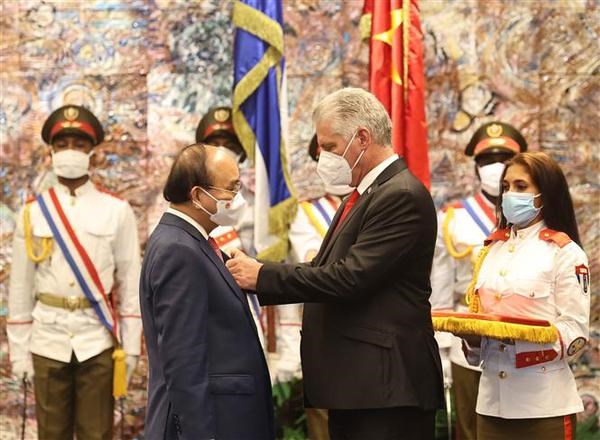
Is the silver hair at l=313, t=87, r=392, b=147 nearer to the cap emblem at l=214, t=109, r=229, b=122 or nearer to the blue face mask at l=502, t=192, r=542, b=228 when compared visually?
the blue face mask at l=502, t=192, r=542, b=228

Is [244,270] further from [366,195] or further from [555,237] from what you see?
[555,237]

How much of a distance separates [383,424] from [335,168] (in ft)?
2.82

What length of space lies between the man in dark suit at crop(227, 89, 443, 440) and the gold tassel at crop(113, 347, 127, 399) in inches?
78.3

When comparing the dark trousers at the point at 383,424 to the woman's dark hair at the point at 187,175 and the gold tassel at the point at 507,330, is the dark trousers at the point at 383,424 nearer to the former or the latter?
the gold tassel at the point at 507,330

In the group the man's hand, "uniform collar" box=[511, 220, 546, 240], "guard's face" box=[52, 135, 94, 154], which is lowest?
the man's hand

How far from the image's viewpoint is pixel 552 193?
3.34m

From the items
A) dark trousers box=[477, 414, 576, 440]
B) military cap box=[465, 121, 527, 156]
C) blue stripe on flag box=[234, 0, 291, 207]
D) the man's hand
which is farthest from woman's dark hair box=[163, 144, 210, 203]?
military cap box=[465, 121, 527, 156]

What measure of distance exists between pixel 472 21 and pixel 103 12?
2.33m

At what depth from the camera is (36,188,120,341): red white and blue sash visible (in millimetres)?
4695

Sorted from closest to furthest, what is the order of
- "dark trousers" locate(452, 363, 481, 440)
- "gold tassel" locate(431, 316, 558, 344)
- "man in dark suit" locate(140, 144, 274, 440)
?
"man in dark suit" locate(140, 144, 274, 440) → "gold tassel" locate(431, 316, 558, 344) → "dark trousers" locate(452, 363, 481, 440)

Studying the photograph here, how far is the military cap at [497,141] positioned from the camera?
4.74 meters

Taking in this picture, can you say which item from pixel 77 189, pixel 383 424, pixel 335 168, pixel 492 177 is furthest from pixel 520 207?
pixel 77 189

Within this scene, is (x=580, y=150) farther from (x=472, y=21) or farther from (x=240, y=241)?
(x=240, y=241)

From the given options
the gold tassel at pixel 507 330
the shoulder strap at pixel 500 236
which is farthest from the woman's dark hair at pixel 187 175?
the shoulder strap at pixel 500 236
